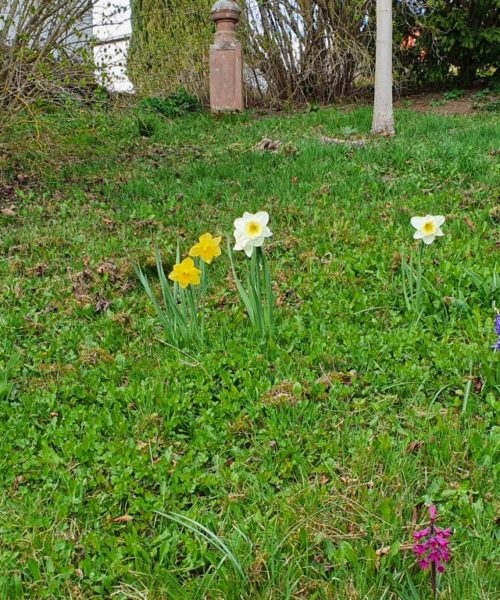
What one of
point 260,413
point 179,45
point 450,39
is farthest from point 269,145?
point 179,45

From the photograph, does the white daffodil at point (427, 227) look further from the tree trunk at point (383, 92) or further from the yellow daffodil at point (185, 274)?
the tree trunk at point (383, 92)

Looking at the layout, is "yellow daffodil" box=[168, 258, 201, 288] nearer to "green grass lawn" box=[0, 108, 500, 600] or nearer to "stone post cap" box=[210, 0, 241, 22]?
"green grass lawn" box=[0, 108, 500, 600]

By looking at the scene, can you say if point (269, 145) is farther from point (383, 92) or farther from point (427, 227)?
point (427, 227)

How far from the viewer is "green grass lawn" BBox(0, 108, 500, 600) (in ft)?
4.75

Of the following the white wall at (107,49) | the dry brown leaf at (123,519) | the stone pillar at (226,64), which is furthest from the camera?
the stone pillar at (226,64)

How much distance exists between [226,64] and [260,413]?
8.48m

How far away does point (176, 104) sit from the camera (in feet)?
31.4

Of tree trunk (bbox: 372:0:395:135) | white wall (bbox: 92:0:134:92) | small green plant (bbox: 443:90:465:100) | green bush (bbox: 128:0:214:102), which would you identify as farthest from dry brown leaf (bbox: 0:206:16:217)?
small green plant (bbox: 443:90:465:100)

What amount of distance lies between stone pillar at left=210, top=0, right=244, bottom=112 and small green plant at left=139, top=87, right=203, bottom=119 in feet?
1.51

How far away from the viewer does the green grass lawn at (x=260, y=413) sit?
1448 mm

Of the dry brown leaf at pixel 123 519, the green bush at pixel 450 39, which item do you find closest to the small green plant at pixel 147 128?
the green bush at pixel 450 39

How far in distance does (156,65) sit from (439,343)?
10.2m

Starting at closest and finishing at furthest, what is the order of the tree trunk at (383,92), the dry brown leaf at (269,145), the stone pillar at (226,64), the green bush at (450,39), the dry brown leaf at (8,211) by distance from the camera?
the dry brown leaf at (8,211) → the dry brown leaf at (269,145) → the tree trunk at (383,92) → the green bush at (450,39) → the stone pillar at (226,64)

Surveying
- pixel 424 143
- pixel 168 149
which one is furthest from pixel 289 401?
pixel 168 149
